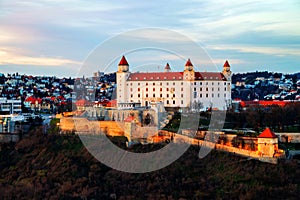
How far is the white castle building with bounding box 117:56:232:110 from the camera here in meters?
35.0

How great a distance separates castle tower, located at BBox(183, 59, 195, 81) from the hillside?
468 inches

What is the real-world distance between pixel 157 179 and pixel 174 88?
590 inches

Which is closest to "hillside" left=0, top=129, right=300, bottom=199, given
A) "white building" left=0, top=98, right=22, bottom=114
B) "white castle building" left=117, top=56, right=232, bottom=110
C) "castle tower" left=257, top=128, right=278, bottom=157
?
"castle tower" left=257, top=128, right=278, bottom=157

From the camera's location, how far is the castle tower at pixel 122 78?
117 feet

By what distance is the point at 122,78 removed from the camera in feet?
118

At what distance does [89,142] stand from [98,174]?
11.5ft

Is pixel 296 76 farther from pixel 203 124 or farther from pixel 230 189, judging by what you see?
pixel 230 189

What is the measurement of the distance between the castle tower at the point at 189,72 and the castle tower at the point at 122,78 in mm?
3648

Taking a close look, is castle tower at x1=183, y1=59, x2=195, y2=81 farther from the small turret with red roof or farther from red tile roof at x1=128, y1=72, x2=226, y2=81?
the small turret with red roof

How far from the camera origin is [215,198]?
18844 mm

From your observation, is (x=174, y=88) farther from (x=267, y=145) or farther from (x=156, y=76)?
(x=267, y=145)

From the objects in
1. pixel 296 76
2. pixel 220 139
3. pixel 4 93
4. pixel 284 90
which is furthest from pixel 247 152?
pixel 296 76

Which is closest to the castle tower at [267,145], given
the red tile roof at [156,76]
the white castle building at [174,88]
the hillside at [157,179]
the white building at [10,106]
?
the hillside at [157,179]

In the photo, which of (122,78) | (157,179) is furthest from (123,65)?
(157,179)
